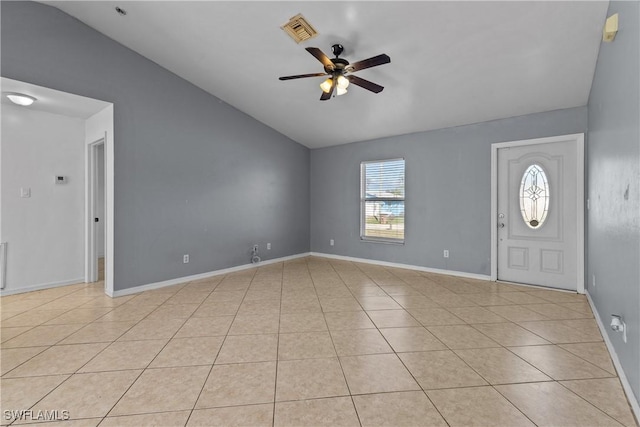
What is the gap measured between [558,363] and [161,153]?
4.95 meters

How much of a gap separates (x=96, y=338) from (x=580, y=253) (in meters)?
5.58

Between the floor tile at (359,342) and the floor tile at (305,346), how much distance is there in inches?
2.9

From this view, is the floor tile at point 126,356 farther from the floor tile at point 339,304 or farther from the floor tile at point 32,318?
the floor tile at point 339,304

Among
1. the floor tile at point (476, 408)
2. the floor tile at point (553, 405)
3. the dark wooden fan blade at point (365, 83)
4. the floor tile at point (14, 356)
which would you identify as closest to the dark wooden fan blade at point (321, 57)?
the dark wooden fan blade at point (365, 83)

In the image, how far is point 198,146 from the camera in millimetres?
4582

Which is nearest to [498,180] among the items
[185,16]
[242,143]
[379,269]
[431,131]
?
[431,131]

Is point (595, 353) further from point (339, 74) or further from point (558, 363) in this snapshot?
point (339, 74)

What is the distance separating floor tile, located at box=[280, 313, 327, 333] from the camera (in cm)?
270

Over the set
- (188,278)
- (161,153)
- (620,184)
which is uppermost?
(161,153)

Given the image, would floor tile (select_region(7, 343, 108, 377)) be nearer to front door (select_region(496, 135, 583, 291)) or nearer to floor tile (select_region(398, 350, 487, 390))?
floor tile (select_region(398, 350, 487, 390))

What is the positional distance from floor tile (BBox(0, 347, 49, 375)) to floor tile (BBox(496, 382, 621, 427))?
3.38 metres

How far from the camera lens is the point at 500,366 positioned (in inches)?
80.4

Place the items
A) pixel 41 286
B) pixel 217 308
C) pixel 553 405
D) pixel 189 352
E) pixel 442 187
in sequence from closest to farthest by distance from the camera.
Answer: pixel 553 405 < pixel 189 352 < pixel 217 308 < pixel 41 286 < pixel 442 187

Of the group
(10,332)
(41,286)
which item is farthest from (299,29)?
(41,286)
